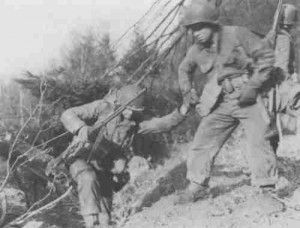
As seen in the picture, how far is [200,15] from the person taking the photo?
21.4 ft

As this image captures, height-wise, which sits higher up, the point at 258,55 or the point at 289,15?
the point at 289,15

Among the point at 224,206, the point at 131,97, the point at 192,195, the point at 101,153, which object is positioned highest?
the point at 131,97

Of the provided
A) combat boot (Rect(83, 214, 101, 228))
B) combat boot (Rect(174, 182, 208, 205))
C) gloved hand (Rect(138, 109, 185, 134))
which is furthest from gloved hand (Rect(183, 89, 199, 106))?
combat boot (Rect(83, 214, 101, 228))

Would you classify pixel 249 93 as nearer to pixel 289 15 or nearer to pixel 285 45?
pixel 285 45

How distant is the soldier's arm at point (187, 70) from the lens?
700 cm

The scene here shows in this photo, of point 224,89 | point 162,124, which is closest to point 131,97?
point 162,124

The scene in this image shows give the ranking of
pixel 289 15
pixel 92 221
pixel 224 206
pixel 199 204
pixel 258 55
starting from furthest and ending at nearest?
1. pixel 289 15
2. pixel 199 204
3. pixel 224 206
4. pixel 92 221
5. pixel 258 55

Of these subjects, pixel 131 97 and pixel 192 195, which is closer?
pixel 131 97

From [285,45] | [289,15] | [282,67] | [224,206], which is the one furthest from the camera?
[289,15]

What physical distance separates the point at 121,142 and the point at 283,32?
8.97 feet

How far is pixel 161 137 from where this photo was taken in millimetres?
12180

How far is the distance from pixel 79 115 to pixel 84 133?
12.6 inches

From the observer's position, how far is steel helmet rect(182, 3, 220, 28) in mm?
6527

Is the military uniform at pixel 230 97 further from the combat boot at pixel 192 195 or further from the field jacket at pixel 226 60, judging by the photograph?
the combat boot at pixel 192 195
